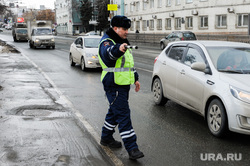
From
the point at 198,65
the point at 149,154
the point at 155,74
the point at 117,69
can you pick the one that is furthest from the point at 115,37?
the point at 155,74

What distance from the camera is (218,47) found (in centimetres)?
641

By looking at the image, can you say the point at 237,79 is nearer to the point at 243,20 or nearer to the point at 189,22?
the point at 243,20

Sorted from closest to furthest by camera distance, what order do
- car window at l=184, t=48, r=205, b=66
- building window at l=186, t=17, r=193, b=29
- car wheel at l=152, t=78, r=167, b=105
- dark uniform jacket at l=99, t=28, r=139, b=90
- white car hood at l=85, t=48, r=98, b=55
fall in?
dark uniform jacket at l=99, t=28, r=139, b=90 < car window at l=184, t=48, r=205, b=66 < car wheel at l=152, t=78, r=167, b=105 < white car hood at l=85, t=48, r=98, b=55 < building window at l=186, t=17, r=193, b=29

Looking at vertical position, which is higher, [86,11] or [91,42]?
[86,11]

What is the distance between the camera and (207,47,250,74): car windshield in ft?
19.4

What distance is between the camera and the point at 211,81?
5.67 metres

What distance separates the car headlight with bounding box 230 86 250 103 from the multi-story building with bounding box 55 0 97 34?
265 ft

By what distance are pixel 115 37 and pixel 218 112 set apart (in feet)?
7.16

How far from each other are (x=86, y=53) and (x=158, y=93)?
7.54m

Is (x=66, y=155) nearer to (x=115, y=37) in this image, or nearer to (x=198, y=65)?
(x=115, y=37)

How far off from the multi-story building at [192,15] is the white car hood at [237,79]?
30461 millimetres

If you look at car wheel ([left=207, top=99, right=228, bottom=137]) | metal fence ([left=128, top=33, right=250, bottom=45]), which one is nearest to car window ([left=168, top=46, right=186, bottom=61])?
car wheel ([left=207, top=99, right=228, bottom=137])

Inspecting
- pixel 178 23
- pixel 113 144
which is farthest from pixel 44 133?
pixel 178 23

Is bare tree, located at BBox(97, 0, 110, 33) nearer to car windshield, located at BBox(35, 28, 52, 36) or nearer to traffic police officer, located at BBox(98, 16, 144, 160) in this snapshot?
car windshield, located at BBox(35, 28, 52, 36)
